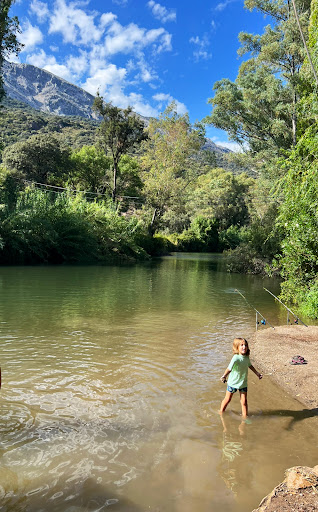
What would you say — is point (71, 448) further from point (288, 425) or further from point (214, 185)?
point (214, 185)

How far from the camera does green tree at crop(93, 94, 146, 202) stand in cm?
4391

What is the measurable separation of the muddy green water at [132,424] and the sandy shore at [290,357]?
11.6 inches

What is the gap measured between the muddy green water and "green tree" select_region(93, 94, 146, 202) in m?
37.8

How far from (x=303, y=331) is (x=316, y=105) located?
6262mm

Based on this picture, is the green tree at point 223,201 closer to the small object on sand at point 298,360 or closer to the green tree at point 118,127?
the green tree at point 118,127

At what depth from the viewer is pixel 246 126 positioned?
87.6ft

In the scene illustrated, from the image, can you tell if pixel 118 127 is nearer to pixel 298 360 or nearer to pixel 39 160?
pixel 39 160

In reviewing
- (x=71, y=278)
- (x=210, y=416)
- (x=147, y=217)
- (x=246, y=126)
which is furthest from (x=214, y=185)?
(x=210, y=416)

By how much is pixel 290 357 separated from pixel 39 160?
57.9 metres

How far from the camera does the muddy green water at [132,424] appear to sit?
3520mm

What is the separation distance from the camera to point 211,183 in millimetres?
74250

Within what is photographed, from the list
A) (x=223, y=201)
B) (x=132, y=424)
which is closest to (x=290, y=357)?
(x=132, y=424)

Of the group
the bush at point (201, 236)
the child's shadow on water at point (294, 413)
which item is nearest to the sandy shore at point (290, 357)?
the child's shadow on water at point (294, 413)

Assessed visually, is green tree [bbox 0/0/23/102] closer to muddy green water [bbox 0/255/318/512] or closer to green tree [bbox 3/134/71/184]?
muddy green water [bbox 0/255/318/512]
